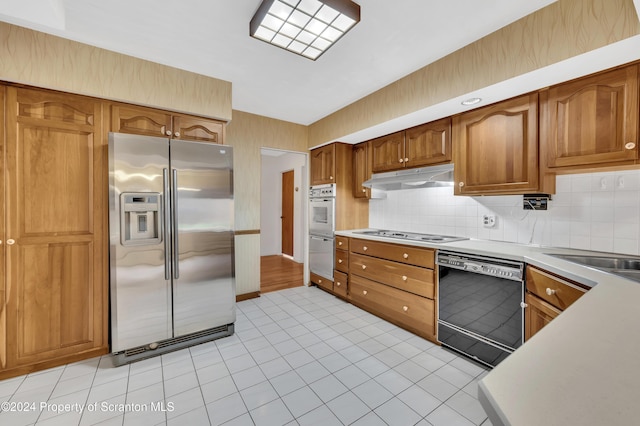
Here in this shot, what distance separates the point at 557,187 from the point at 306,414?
99.7 inches

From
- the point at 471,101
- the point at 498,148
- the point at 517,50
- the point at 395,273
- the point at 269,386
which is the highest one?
the point at 517,50

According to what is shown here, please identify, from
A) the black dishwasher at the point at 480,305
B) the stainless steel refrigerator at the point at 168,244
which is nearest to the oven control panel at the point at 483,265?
the black dishwasher at the point at 480,305

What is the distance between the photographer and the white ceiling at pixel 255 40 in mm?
1646

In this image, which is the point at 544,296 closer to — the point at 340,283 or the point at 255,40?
the point at 340,283

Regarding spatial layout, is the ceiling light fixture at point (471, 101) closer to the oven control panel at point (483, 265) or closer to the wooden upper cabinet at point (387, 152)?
the wooden upper cabinet at point (387, 152)

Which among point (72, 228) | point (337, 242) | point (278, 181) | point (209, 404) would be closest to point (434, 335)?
point (337, 242)

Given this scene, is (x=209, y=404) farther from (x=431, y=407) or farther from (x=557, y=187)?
(x=557, y=187)

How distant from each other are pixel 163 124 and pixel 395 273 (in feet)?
8.67

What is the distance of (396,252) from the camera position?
2676 mm

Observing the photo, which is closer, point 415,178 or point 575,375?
point 575,375

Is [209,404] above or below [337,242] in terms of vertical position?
below

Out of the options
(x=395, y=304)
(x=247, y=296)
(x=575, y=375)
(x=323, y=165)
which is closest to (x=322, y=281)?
(x=247, y=296)

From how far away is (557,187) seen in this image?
7.00ft

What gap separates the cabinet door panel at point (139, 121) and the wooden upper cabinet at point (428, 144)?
8.01 feet
